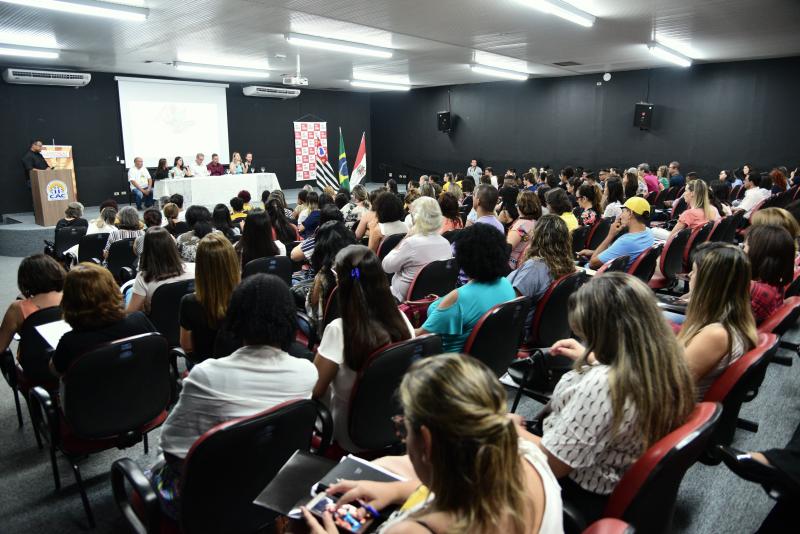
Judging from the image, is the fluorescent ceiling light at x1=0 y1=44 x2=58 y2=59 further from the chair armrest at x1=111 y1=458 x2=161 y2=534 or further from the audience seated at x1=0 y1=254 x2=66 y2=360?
the chair armrest at x1=111 y1=458 x2=161 y2=534

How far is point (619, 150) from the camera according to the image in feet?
45.0

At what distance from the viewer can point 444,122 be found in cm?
1684

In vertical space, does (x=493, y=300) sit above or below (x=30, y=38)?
below

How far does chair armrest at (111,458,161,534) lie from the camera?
1647 millimetres

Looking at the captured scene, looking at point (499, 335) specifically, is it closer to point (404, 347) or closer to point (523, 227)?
point (404, 347)

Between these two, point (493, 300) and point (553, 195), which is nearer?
point (493, 300)

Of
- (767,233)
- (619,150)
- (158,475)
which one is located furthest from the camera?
(619,150)

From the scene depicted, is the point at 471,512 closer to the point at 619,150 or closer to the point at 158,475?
the point at 158,475

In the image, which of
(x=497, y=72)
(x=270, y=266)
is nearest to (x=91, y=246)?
(x=270, y=266)

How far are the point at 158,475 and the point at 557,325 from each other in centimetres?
239

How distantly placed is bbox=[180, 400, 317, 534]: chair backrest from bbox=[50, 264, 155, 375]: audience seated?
103cm

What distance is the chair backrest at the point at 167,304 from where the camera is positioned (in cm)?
330

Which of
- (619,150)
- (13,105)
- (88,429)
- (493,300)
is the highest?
(13,105)

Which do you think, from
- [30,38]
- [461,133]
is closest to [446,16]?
[30,38]
